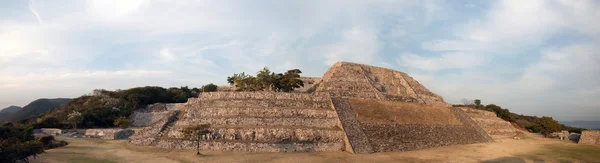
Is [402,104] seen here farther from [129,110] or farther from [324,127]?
[129,110]

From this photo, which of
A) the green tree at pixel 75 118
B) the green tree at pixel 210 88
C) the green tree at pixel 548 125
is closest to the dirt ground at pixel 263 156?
the green tree at pixel 75 118

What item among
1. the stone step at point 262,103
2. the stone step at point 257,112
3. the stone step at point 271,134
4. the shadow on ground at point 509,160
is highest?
the stone step at point 262,103

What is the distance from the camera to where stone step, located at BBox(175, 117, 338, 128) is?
26.0m

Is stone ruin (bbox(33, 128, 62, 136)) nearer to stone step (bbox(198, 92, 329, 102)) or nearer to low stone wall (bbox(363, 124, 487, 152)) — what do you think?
stone step (bbox(198, 92, 329, 102))

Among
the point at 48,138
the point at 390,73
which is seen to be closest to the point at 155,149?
the point at 48,138

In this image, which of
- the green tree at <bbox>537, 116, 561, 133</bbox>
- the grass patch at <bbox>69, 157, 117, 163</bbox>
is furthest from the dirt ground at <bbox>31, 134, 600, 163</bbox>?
the green tree at <bbox>537, 116, 561, 133</bbox>

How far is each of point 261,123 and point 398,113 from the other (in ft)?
50.3

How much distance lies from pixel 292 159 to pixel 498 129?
119 ft

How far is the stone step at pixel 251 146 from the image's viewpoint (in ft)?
74.8

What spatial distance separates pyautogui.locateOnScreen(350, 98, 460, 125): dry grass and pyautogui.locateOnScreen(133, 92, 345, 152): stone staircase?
11.3 feet

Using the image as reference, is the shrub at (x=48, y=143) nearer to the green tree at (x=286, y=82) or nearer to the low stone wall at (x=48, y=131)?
the low stone wall at (x=48, y=131)

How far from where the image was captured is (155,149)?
75.8 ft

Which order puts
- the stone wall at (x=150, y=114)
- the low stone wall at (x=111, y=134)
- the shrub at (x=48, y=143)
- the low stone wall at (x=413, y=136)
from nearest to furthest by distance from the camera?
the shrub at (x=48, y=143), the low stone wall at (x=413, y=136), the low stone wall at (x=111, y=134), the stone wall at (x=150, y=114)

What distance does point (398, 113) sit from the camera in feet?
106
